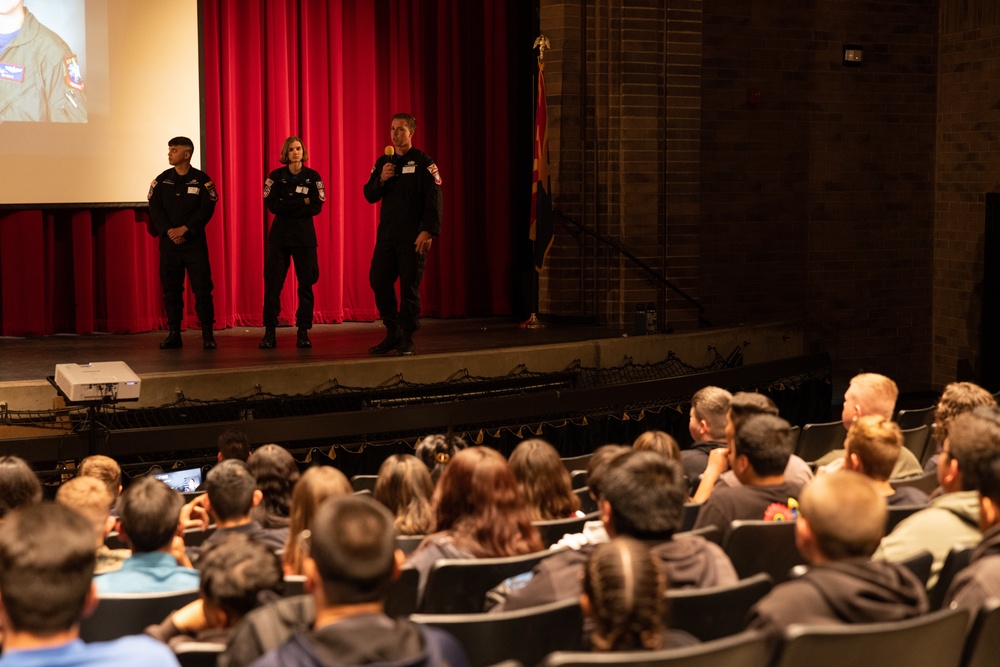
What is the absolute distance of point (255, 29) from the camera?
984 centimetres

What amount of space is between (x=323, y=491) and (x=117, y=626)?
0.62 meters

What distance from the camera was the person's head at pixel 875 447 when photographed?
364 centimetres

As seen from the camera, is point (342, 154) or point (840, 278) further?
point (840, 278)

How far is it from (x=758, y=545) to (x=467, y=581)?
85cm

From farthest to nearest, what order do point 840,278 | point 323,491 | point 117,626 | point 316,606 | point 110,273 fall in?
1. point 840,278
2. point 110,273
3. point 323,491
4. point 117,626
5. point 316,606

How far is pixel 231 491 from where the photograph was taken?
3496 millimetres

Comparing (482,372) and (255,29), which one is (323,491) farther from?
(255,29)

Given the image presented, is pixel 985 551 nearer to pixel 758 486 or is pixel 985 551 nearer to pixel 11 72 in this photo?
pixel 758 486

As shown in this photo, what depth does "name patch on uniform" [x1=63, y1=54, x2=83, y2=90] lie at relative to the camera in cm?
896

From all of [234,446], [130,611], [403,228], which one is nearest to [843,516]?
[130,611]

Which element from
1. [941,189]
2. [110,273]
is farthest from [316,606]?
[941,189]

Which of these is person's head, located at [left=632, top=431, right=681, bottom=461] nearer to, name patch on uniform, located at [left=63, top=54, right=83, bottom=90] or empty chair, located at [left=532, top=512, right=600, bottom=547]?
empty chair, located at [left=532, top=512, right=600, bottom=547]

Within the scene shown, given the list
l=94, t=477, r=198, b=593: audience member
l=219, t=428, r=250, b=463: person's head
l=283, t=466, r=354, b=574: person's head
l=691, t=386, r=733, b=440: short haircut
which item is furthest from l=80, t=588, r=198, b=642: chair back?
l=691, t=386, r=733, b=440: short haircut

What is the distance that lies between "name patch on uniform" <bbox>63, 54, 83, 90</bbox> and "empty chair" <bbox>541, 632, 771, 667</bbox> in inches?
306
